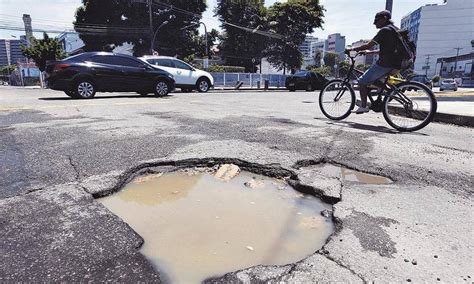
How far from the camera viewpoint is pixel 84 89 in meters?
10.2

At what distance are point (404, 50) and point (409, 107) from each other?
0.99 meters

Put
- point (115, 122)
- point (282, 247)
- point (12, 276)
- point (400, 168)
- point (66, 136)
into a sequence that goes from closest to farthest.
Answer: point (12, 276)
point (282, 247)
point (400, 168)
point (66, 136)
point (115, 122)

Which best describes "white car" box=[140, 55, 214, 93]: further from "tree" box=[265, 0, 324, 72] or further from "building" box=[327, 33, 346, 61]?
"building" box=[327, 33, 346, 61]

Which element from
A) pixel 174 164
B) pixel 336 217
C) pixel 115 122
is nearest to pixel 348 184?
pixel 336 217

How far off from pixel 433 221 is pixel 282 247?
1.08 meters

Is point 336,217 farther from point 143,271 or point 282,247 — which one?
point 143,271

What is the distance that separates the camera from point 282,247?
202 cm

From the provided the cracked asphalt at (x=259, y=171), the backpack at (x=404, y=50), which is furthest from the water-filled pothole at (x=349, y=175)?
the backpack at (x=404, y=50)

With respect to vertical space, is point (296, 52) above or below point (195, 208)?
above

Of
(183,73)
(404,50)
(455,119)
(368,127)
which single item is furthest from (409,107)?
(183,73)

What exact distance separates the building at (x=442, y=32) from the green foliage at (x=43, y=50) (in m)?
101

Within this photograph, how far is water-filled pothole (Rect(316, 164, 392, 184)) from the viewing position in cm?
303

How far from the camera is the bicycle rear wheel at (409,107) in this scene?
5.14 meters

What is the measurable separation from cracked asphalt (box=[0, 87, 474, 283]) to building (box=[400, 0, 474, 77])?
113 metres
